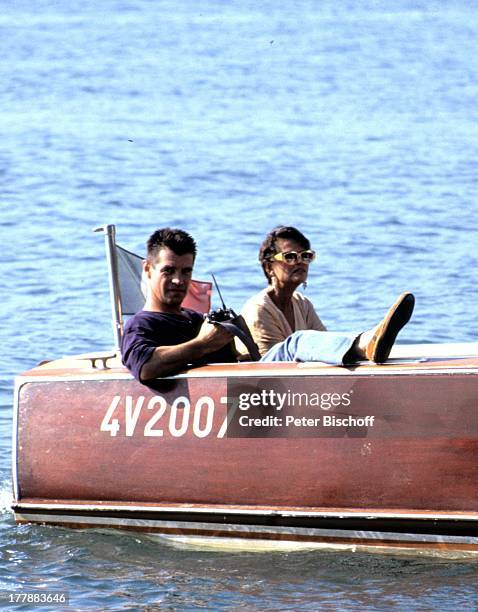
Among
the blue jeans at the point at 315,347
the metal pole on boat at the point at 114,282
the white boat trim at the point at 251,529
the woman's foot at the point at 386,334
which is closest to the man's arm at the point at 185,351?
the blue jeans at the point at 315,347

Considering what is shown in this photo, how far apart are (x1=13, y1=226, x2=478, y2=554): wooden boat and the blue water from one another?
0.79ft

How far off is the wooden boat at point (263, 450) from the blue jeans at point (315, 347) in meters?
0.06

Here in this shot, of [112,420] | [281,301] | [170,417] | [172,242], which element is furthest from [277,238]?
[112,420]

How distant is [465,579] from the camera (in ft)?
20.9

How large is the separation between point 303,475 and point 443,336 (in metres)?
5.52

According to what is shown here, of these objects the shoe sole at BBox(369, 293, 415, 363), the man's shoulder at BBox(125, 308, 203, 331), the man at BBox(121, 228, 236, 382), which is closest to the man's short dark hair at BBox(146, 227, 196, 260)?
the man at BBox(121, 228, 236, 382)

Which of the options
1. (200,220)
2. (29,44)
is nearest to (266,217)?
(200,220)

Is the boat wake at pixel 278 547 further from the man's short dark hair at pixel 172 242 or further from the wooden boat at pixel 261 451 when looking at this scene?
the man's short dark hair at pixel 172 242

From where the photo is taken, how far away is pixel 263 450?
645cm

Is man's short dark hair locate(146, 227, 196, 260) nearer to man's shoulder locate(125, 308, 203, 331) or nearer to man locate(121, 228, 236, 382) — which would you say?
man locate(121, 228, 236, 382)

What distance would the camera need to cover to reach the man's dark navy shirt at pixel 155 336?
21.7ft

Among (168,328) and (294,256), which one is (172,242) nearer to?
(168,328)

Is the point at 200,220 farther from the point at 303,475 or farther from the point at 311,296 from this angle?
the point at 303,475

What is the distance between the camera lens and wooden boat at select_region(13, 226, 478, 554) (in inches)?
244
